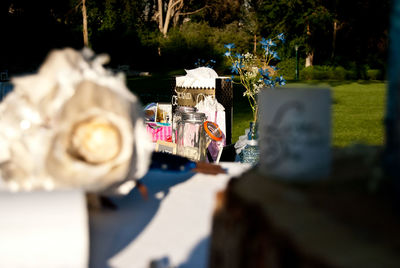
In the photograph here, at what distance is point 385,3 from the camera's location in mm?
21109

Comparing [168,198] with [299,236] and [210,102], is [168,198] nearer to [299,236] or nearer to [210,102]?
[299,236]

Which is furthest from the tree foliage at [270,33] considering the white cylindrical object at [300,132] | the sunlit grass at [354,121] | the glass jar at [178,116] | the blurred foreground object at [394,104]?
the blurred foreground object at [394,104]

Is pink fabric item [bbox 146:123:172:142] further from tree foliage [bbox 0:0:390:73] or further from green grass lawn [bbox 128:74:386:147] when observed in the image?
tree foliage [bbox 0:0:390:73]

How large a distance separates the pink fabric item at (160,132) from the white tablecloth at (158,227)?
168 centimetres

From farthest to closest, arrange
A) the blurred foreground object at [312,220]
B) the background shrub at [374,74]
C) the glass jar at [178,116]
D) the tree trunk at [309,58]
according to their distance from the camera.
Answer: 1. the tree trunk at [309,58]
2. the background shrub at [374,74]
3. the glass jar at [178,116]
4. the blurred foreground object at [312,220]

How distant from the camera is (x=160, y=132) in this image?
3092 mm

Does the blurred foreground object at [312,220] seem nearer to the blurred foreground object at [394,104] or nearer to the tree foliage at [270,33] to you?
the blurred foreground object at [394,104]

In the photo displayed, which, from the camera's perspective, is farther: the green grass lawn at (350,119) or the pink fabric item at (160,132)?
the green grass lawn at (350,119)

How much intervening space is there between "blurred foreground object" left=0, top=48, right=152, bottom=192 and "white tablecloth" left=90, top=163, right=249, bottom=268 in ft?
0.46

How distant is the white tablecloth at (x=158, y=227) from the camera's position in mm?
1016

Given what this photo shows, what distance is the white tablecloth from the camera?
102 cm

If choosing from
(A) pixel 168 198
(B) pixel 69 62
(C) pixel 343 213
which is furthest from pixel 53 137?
(C) pixel 343 213

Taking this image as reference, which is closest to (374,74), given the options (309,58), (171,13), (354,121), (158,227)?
(309,58)

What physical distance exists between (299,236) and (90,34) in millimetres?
23724
